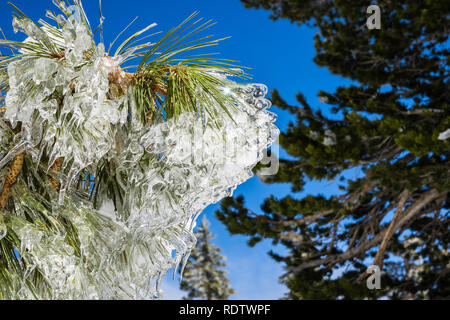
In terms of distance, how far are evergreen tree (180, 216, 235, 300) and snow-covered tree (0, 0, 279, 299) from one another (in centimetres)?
1188

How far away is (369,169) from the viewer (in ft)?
13.8

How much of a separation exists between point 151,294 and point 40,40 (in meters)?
0.66

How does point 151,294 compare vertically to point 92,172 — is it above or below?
below

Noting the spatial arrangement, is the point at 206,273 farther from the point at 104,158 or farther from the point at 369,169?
the point at 104,158

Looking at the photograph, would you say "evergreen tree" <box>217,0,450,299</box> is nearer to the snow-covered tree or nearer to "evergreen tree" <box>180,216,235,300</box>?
the snow-covered tree

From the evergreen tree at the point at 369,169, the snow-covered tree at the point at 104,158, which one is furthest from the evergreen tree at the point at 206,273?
A: the snow-covered tree at the point at 104,158

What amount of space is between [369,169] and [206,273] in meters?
9.73

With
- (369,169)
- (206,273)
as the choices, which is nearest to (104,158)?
(369,169)

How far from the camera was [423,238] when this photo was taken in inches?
201

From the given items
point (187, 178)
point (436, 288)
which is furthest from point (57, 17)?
point (436, 288)

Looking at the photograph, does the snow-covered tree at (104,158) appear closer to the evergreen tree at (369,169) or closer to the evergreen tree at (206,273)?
the evergreen tree at (369,169)

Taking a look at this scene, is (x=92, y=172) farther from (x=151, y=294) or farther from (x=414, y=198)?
(x=414, y=198)

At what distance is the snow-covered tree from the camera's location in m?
0.88
